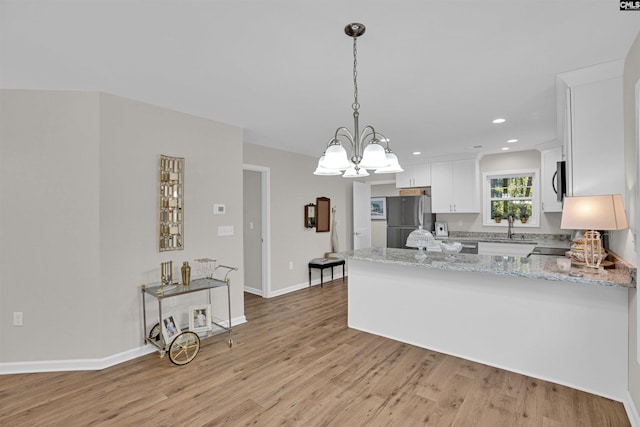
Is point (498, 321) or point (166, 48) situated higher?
point (166, 48)

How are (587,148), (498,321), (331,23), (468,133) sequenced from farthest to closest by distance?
(468,133), (498,321), (587,148), (331,23)

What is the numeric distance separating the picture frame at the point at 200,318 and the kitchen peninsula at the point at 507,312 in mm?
1597

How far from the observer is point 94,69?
2398 mm

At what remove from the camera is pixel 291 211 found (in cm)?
542

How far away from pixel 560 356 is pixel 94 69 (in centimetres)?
417

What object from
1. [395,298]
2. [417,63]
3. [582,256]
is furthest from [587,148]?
[395,298]

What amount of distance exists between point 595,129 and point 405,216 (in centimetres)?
379

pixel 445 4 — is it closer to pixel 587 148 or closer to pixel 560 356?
pixel 587 148

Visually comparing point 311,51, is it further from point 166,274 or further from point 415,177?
point 415,177

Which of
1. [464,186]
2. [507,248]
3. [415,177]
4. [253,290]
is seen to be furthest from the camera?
[415,177]

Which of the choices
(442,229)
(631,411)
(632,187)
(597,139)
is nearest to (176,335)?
(631,411)

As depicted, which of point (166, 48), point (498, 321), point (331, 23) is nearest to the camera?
point (331, 23)

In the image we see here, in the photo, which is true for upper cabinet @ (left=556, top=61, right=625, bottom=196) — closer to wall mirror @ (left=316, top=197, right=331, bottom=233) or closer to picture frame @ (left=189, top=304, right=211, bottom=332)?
picture frame @ (left=189, top=304, right=211, bottom=332)

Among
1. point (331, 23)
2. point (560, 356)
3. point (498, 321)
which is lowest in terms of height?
point (560, 356)
